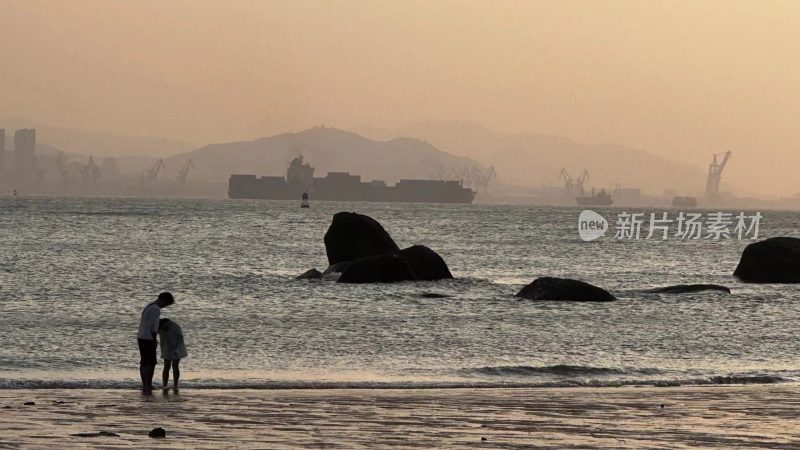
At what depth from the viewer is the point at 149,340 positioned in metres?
22.0

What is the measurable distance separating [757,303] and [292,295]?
1745cm

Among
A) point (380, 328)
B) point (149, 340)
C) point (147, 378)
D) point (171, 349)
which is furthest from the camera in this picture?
point (380, 328)

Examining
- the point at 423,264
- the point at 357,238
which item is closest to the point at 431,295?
the point at 423,264

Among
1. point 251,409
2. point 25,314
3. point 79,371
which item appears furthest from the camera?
point 25,314

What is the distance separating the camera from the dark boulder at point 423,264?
5384 cm

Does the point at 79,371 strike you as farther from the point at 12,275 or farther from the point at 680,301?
→ the point at 12,275

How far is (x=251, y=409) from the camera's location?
1875cm

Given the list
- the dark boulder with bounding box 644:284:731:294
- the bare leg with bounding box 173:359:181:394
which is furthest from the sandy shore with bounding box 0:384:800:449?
the dark boulder with bounding box 644:284:731:294

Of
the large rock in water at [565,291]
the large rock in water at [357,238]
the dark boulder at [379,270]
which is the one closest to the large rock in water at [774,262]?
the large rock in water at [565,291]

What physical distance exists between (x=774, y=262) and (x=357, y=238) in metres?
18.8

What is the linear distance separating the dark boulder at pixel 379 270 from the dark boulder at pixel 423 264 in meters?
2.38

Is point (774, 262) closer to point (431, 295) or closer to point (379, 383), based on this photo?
point (431, 295)

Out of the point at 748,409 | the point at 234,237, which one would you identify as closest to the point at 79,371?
the point at 748,409

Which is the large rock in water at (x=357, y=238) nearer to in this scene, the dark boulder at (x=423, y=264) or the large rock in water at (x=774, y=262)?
the dark boulder at (x=423, y=264)
